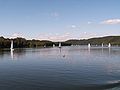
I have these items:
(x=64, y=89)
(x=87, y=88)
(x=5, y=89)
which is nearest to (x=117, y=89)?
(x=87, y=88)

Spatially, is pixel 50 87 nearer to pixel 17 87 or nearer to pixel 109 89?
pixel 17 87

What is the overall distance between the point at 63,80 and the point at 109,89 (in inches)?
314

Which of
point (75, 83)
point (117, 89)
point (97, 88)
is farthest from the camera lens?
point (75, 83)

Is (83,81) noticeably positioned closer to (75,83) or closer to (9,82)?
(75,83)

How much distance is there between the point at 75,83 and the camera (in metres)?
30.2

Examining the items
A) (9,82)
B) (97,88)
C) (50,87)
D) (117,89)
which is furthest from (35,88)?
(117,89)

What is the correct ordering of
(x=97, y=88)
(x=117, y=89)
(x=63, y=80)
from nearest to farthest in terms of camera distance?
(x=117, y=89)
(x=97, y=88)
(x=63, y=80)

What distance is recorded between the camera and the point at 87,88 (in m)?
27.4

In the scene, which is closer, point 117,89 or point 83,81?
point 117,89

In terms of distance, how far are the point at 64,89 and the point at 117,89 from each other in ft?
19.4

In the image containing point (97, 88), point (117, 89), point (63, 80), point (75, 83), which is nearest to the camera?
point (117, 89)

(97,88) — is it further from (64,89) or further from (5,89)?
(5,89)

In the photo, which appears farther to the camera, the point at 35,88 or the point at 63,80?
the point at 63,80

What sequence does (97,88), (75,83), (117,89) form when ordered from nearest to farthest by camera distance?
(117,89) → (97,88) → (75,83)
